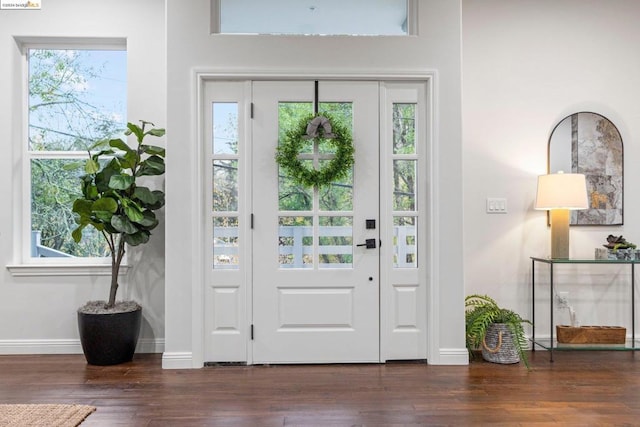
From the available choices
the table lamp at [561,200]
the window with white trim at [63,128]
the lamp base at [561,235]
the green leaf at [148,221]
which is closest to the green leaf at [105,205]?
the green leaf at [148,221]

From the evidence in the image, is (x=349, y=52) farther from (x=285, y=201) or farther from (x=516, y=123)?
(x=516, y=123)

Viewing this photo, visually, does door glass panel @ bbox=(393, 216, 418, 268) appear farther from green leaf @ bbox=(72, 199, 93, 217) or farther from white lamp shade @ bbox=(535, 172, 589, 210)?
green leaf @ bbox=(72, 199, 93, 217)

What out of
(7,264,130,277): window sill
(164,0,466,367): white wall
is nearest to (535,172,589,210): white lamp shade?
(164,0,466,367): white wall

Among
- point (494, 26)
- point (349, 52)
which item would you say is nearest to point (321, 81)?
point (349, 52)

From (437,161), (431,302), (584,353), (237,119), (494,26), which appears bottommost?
(584,353)

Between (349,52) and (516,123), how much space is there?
156 centimetres

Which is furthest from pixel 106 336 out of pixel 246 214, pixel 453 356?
pixel 453 356

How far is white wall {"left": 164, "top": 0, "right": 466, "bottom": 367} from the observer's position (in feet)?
12.2

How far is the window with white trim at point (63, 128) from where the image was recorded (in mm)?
4270

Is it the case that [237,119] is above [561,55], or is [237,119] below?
below

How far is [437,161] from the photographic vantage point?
376cm

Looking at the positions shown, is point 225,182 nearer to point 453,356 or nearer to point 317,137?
point 317,137

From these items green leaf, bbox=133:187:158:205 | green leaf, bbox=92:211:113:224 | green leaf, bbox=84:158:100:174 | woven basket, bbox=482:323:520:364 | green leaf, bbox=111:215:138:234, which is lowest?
woven basket, bbox=482:323:520:364

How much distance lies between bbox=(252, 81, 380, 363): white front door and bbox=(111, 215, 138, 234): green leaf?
0.87 meters
